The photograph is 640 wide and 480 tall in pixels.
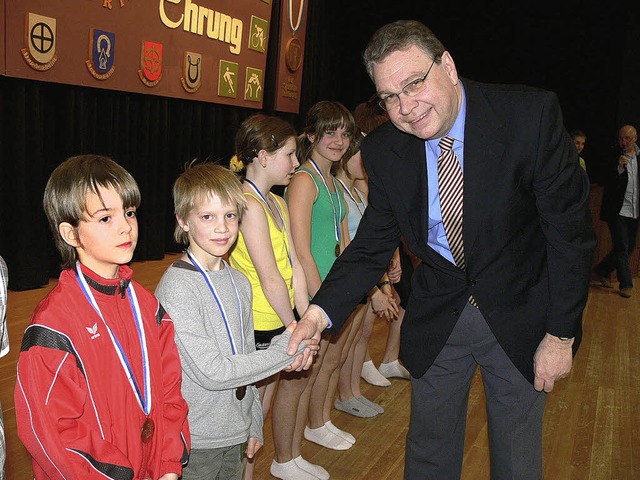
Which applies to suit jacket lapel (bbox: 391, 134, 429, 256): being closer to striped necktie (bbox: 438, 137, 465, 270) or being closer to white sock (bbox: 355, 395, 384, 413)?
striped necktie (bbox: 438, 137, 465, 270)

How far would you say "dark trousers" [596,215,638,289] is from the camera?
707 centimetres

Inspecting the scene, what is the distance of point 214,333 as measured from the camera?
6.00 feet

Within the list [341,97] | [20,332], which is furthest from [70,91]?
[341,97]

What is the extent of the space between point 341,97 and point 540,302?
895 centimetres

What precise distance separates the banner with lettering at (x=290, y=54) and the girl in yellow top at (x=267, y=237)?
621 centimetres

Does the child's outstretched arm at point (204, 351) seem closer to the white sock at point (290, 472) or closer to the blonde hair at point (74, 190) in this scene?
the blonde hair at point (74, 190)

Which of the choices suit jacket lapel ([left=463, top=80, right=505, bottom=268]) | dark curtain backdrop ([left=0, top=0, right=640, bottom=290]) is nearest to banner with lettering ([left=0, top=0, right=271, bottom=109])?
dark curtain backdrop ([left=0, top=0, right=640, bottom=290])

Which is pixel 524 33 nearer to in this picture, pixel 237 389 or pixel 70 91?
pixel 70 91

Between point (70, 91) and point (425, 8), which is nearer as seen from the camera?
point (70, 91)

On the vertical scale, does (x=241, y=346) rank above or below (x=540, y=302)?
below

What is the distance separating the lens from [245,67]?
7.62m

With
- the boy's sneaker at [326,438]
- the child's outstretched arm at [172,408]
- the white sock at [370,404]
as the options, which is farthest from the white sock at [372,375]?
the child's outstretched arm at [172,408]

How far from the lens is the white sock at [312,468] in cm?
275

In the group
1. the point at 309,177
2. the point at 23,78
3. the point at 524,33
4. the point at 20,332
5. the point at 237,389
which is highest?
the point at 524,33
